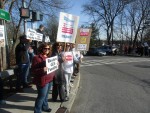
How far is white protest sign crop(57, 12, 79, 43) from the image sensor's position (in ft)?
27.3

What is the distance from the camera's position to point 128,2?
56.6 metres

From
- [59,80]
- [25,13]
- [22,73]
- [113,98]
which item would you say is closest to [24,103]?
[59,80]

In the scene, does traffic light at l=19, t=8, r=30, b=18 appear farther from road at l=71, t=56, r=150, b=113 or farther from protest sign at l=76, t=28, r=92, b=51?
road at l=71, t=56, r=150, b=113

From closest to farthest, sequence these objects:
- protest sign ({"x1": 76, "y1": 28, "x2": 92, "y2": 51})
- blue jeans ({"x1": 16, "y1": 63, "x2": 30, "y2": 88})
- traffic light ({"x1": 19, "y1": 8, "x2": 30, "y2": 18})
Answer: blue jeans ({"x1": 16, "y1": 63, "x2": 30, "y2": 88}) < traffic light ({"x1": 19, "y1": 8, "x2": 30, "y2": 18}) < protest sign ({"x1": 76, "y1": 28, "x2": 92, "y2": 51})

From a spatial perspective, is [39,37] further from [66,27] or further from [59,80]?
[59,80]

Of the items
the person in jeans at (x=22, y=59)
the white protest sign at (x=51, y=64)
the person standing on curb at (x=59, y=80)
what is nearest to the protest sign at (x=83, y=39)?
the person in jeans at (x=22, y=59)

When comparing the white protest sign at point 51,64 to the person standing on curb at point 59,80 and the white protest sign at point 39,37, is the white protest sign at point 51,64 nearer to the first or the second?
the person standing on curb at point 59,80

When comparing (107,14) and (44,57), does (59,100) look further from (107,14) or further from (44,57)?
(107,14)

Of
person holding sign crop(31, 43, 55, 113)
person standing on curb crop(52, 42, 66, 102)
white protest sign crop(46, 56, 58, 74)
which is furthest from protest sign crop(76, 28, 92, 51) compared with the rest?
person holding sign crop(31, 43, 55, 113)

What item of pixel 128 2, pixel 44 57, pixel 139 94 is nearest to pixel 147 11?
pixel 128 2

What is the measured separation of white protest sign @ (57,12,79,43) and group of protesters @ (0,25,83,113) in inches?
8.6

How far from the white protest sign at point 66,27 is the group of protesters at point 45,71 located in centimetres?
A: 22

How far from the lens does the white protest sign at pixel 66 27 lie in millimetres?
8320

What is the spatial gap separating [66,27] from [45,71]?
2.70 m
